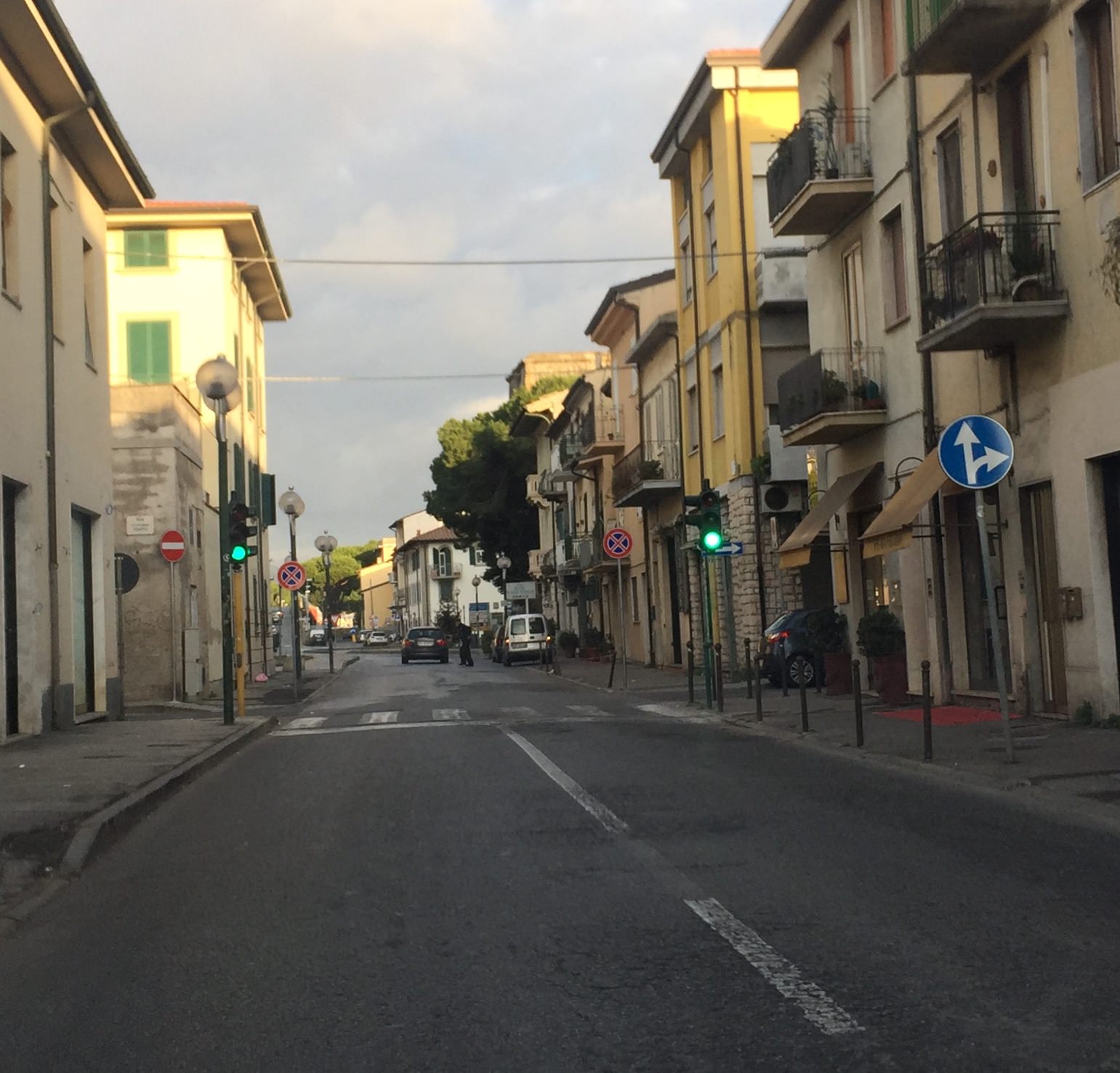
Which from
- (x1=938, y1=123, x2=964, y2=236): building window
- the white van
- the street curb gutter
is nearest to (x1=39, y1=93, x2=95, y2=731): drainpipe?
the street curb gutter

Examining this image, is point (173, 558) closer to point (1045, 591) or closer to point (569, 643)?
point (1045, 591)

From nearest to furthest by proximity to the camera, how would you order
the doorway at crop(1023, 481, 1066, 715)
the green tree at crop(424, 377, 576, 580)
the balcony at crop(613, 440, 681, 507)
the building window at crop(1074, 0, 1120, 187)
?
the building window at crop(1074, 0, 1120, 187) → the doorway at crop(1023, 481, 1066, 715) → the balcony at crop(613, 440, 681, 507) → the green tree at crop(424, 377, 576, 580)

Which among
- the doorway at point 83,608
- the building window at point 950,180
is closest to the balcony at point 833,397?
the building window at point 950,180

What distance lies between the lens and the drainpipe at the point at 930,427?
18609mm

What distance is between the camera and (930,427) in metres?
18.6

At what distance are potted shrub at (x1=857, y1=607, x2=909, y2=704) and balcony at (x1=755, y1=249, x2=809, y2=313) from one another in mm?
10875

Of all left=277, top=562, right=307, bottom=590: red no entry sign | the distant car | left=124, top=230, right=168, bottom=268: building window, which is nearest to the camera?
left=277, top=562, right=307, bottom=590: red no entry sign

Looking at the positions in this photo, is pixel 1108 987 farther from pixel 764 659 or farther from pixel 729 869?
pixel 764 659

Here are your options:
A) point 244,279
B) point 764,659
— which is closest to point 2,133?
point 764,659

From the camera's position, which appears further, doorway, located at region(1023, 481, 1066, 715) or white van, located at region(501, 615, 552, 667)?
white van, located at region(501, 615, 552, 667)

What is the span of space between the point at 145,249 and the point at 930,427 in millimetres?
27092

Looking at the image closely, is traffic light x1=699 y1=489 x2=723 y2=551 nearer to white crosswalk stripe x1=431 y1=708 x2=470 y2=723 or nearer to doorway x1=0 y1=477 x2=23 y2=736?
white crosswalk stripe x1=431 y1=708 x2=470 y2=723

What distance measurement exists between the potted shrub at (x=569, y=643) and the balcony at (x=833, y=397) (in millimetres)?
31681

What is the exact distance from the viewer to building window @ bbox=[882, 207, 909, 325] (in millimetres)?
20125
